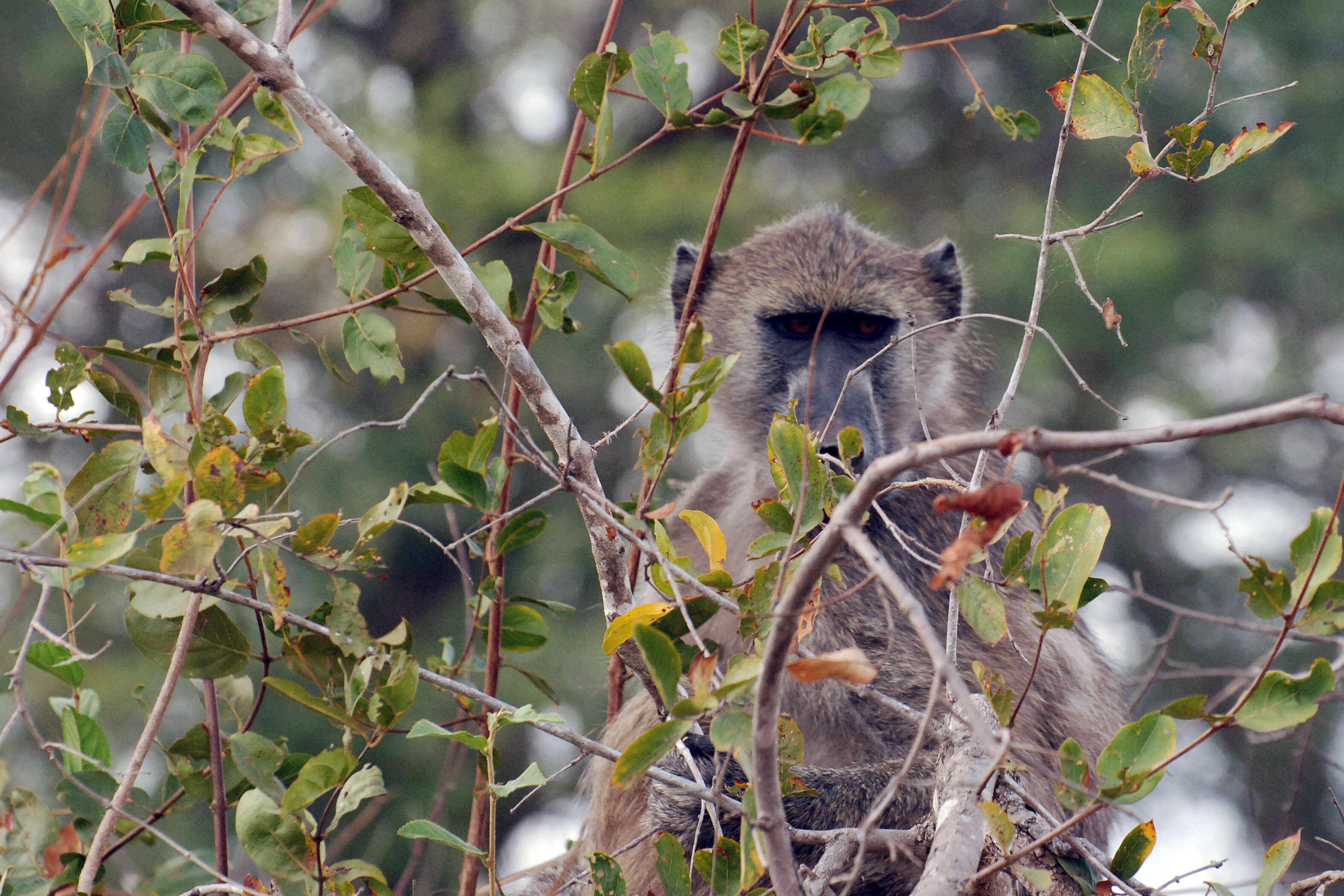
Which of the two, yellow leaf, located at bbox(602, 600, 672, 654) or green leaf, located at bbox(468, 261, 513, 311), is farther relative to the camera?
green leaf, located at bbox(468, 261, 513, 311)

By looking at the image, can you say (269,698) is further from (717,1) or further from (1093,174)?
(1093,174)

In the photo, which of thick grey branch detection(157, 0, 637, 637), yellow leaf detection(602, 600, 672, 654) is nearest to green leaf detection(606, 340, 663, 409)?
thick grey branch detection(157, 0, 637, 637)

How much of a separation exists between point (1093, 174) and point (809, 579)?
906 cm

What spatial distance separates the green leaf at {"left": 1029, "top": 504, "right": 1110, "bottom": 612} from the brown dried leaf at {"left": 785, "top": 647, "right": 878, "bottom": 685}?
1.55ft

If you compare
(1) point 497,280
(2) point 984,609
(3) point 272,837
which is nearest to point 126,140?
(1) point 497,280

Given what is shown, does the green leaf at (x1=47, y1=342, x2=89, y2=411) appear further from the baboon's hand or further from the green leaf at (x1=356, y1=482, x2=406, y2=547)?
the baboon's hand

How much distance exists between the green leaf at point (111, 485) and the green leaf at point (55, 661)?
11.8 inches

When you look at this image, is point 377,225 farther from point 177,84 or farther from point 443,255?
point 177,84

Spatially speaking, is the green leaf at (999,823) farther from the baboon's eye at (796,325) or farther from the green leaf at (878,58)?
the baboon's eye at (796,325)

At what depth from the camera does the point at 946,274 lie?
12.1 feet

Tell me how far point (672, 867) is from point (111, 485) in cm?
93

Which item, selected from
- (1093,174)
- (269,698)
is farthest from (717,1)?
(269,698)

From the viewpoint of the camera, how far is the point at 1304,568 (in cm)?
136

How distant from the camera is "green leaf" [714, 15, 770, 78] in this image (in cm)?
180
